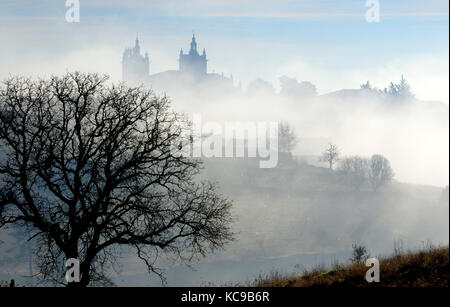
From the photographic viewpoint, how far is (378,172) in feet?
534

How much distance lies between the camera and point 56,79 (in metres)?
16.8

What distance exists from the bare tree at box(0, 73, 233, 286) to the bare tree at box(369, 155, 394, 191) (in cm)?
15925

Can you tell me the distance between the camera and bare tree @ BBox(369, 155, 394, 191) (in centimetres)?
16312

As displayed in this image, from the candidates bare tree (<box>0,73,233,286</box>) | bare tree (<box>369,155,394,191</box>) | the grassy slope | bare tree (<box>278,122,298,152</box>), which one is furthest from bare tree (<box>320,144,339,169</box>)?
the grassy slope

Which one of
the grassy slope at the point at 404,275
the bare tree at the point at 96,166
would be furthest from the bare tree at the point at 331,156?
the grassy slope at the point at 404,275

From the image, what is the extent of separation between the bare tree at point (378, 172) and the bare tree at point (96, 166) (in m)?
159

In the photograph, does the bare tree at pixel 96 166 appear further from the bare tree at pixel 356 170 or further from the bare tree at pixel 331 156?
the bare tree at pixel 331 156

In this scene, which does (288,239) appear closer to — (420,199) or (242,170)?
(242,170)

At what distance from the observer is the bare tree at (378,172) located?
535 feet

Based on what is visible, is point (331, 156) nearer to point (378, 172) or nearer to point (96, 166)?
point (378, 172)

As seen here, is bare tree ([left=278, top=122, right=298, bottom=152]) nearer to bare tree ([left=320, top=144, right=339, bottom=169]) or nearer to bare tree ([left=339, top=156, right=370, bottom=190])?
bare tree ([left=320, top=144, right=339, bottom=169])

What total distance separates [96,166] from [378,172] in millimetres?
163405
